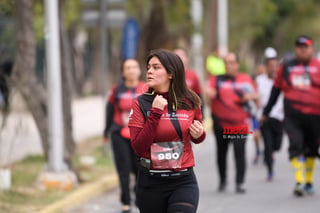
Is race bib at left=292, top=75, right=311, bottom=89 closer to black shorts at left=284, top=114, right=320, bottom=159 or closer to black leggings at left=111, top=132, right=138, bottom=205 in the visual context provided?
black shorts at left=284, top=114, right=320, bottom=159

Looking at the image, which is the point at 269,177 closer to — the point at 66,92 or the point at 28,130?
the point at 66,92

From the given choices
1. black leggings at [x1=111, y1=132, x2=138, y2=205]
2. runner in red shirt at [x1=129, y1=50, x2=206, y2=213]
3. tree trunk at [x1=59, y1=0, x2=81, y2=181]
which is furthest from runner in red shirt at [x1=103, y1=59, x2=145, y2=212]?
runner in red shirt at [x1=129, y1=50, x2=206, y2=213]

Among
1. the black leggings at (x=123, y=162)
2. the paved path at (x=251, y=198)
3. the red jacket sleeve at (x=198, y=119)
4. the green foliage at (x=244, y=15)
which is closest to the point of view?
the red jacket sleeve at (x=198, y=119)

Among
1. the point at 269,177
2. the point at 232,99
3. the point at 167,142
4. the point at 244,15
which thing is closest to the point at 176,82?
the point at 167,142

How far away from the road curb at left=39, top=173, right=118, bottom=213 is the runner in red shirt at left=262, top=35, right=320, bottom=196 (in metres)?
2.72

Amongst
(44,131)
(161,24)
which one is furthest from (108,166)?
(161,24)

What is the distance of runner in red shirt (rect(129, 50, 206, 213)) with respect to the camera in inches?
218

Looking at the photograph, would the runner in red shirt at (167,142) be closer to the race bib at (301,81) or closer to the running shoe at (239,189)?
the race bib at (301,81)

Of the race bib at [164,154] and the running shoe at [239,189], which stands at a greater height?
the race bib at [164,154]

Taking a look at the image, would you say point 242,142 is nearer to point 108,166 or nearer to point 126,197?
point 126,197

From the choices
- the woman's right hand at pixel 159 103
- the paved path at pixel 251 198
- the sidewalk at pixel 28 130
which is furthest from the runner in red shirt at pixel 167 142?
the sidewalk at pixel 28 130

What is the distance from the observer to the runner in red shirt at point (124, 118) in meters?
9.23

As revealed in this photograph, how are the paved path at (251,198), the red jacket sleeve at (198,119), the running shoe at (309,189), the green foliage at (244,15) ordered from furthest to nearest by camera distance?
the green foliage at (244,15)
the running shoe at (309,189)
the paved path at (251,198)
the red jacket sleeve at (198,119)

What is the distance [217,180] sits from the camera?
1202 cm
